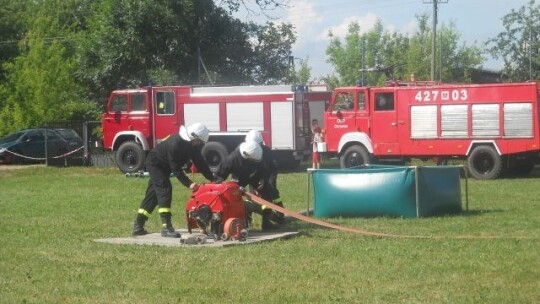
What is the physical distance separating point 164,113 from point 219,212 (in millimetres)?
19848

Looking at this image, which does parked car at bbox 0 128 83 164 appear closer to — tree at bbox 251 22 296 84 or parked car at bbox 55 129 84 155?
parked car at bbox 55 129 84 155

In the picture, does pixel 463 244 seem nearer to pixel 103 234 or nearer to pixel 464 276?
pixel 464 276

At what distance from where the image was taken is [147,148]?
112ft

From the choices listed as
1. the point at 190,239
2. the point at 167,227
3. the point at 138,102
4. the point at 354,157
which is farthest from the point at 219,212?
the point at 138,102

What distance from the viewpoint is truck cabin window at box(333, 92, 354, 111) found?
101 feet

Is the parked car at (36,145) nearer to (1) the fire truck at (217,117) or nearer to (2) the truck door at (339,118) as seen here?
(1) the fire truck at (217,117)

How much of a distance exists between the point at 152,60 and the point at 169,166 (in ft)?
95.0

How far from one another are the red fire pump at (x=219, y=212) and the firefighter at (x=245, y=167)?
93 cm

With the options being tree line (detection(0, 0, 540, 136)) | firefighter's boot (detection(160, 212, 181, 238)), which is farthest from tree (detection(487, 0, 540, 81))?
firefighter's boot (detection(160, 212, 181, 238))

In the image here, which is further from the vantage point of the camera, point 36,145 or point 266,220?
point 36,145

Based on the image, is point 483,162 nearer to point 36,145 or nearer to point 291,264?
point 291,264

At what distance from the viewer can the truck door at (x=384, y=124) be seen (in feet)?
98.6

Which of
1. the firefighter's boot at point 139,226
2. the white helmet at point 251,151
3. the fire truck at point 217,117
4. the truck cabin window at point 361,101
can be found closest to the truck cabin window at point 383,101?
the truck cabin window at point 361,101

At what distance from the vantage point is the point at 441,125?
2925 centimetres
